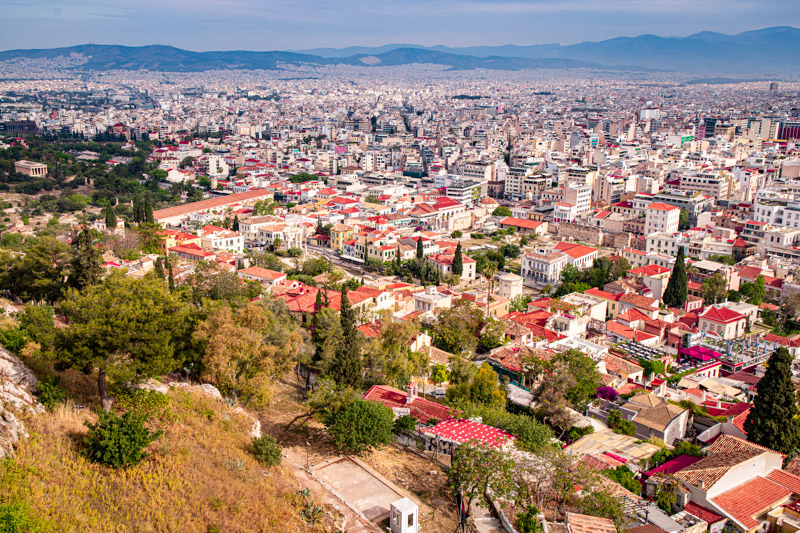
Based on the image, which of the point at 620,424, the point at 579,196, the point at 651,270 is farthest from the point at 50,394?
the point at 579,196

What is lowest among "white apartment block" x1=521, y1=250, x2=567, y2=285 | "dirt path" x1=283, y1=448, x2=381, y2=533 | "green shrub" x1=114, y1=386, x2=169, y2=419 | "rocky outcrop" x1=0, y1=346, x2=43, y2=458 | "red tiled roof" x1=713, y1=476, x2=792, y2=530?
"white apartment block" x1=521, y1=250, x2=567, y2=285

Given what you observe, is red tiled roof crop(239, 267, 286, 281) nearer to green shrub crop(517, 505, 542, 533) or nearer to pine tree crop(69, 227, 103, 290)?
pine tree crop(69, 227, 103, 290)

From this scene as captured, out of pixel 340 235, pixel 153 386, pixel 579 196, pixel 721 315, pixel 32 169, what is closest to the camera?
pixel 153 386

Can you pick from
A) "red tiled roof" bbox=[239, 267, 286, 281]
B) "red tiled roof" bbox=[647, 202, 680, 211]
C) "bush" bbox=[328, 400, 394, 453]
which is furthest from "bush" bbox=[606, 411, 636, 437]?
"red tiled roof" bbox=[647, 202, 680, 211]

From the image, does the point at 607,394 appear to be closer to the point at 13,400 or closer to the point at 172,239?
the point at 13,400

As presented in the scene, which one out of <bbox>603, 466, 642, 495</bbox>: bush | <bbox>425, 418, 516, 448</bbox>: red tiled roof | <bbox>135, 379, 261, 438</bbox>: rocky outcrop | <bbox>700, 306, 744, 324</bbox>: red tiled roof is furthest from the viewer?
<bbox>700, 306, 744, 324</bbox>: red tiled roof

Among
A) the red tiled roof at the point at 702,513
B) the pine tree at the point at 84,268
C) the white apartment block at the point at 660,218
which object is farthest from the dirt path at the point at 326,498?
the white apartment block at the point at 660,218
